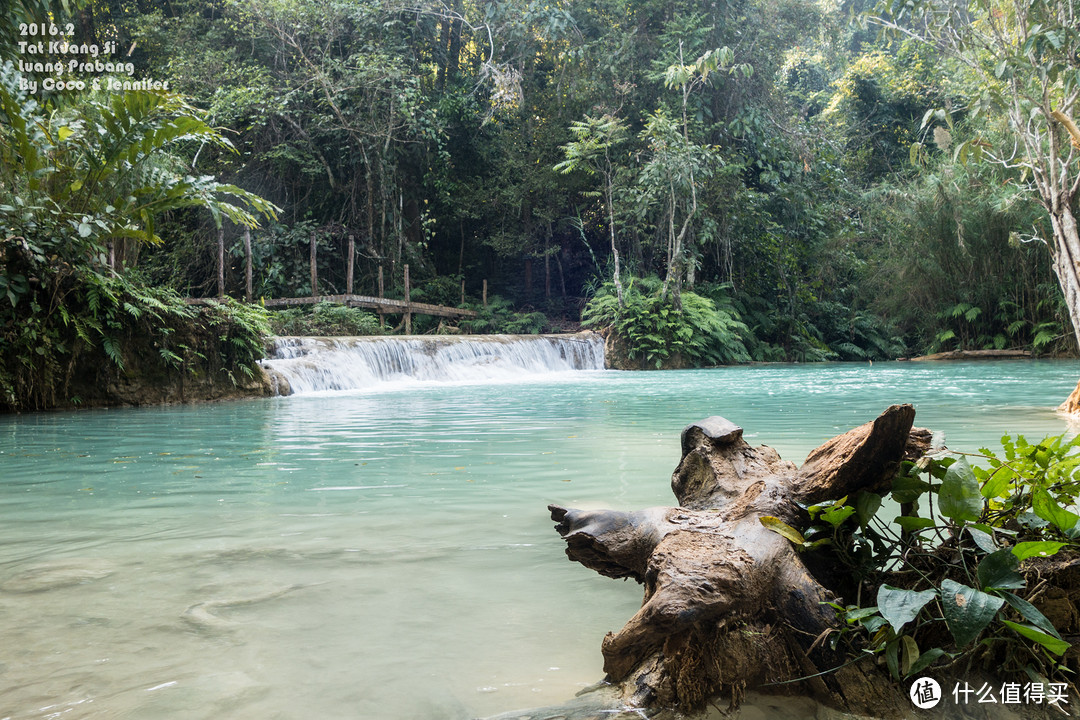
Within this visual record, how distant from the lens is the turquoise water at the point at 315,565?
5.69 ft

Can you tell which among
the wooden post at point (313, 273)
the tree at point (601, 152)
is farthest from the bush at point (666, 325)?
the wooden post at point (313, 273)

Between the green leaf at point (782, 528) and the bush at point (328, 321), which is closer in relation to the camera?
the green leaf at point (782, 528)

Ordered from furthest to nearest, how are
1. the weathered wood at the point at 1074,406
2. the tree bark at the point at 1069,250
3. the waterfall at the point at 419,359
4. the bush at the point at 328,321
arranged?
the bush at the point at 328,321 < the waterfall at the point at 419,359 < the tree bark at the point at 1069,250 < the weathered wood at the point at 1074,406

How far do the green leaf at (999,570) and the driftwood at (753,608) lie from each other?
0.29 meters

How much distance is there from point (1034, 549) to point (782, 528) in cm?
50

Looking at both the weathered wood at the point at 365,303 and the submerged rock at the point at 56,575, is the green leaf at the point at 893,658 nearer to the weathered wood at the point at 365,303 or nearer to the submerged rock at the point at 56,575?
the submerged rock at the point at 56,575

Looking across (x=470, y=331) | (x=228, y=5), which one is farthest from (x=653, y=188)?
(x=228, y=5)

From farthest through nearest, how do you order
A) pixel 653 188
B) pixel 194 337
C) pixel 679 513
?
pixel 653 188, pixel 194 337, pixel 679 513

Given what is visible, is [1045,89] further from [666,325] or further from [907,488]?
[666,325]

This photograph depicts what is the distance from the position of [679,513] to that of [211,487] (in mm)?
2943

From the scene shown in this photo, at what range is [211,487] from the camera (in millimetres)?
4129

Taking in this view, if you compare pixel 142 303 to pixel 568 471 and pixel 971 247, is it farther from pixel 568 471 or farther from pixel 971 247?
pixel 971 247

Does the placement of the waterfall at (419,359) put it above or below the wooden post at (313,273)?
below

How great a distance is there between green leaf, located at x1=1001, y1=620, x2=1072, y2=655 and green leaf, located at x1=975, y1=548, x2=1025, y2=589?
0.28ft
